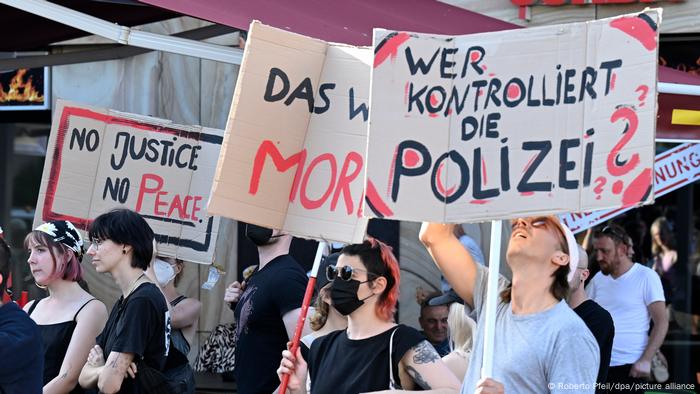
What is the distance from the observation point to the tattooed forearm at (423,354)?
15.2 ft

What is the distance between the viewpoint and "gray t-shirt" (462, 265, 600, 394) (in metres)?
3.98

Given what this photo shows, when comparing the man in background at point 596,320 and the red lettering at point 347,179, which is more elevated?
the red lettering at point 347,179

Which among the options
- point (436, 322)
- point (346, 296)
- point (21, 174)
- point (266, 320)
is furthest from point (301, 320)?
point (21, 174)

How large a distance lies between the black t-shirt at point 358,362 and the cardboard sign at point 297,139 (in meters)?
0.40

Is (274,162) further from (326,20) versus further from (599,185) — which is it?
(326,20)

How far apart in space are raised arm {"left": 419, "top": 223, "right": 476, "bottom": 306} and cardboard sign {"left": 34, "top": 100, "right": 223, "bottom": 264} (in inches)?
121

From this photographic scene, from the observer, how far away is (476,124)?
13.8ft

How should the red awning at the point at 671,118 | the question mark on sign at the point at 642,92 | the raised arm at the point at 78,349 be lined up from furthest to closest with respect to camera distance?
1. the red awning at the point at 671,118
2. the raised arm at the point at 78,349
3. the question mark on sign at the point at 642,92

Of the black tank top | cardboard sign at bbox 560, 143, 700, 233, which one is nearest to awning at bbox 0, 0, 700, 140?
the black tank top

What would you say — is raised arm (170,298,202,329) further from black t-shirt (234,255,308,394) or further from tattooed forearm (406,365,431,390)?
tattooed forearm (406,365,431,390)

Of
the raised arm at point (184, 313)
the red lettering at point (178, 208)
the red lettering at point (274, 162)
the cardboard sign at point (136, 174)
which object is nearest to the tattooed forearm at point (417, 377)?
the red lettering at point (274, 162)

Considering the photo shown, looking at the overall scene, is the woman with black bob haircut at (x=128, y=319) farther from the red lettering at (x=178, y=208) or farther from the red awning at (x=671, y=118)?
the red awning at (x=671, y=118)

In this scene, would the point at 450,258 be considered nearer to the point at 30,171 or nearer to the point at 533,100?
the point at 533,100

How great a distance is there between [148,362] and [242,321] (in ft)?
1.66
